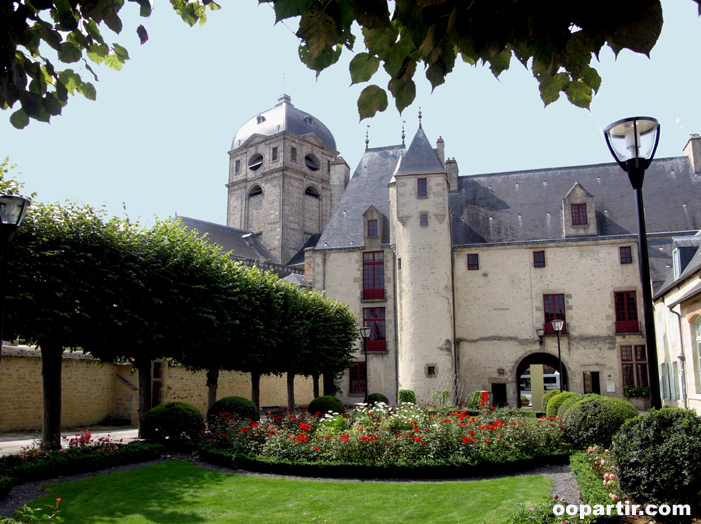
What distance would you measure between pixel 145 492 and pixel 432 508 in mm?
4149

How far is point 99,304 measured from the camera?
12250mm

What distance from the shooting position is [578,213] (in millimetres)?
25391

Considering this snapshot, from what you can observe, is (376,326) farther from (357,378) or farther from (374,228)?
(374,228)

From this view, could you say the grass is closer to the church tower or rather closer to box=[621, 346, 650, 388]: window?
the church tower

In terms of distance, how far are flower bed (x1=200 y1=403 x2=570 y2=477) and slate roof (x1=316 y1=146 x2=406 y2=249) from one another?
16298mm

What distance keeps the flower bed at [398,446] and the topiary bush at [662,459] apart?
376 cm

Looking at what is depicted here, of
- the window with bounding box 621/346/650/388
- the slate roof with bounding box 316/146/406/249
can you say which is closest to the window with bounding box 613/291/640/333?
the window with bounding box 621/346/650/388

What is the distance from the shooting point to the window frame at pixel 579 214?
25.3m

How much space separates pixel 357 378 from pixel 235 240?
19.7 meters

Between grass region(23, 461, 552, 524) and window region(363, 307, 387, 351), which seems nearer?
grass region(23, 461, 552, 524)

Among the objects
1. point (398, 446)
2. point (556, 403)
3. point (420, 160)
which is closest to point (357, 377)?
point (420, 160)

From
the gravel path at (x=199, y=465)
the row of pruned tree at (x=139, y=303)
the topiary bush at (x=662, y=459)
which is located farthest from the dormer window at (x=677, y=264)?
the topiary bush at (x=662, y=459)

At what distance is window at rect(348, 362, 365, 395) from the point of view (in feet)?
84.7

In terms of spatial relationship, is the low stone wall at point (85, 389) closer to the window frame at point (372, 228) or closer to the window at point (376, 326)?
the window at point (376, 326)
